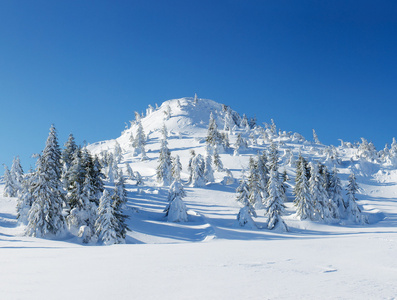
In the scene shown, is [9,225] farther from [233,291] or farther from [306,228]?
[306,228]

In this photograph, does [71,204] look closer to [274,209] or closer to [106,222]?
[106,222]

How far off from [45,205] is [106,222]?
24.5 ft

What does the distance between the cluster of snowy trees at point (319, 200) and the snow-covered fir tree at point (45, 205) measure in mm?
37012

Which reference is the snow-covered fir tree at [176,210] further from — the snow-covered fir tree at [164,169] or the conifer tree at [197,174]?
the snow-covered fir tree at [164,169]

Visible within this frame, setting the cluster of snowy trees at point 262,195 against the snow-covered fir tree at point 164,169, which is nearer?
the cluster of snowy trees at point 262,195

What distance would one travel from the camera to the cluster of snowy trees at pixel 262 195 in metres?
42.1

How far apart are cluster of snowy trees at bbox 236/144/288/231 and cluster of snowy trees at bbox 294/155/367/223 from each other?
329 centimetres

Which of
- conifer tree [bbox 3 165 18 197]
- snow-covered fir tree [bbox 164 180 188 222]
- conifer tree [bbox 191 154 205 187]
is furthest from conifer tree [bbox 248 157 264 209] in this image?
conifer tree [bbox 3 165 18 197]

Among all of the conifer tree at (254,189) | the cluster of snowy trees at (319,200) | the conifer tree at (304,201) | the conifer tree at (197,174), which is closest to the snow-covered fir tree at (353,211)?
the cluster of snowy trees at (319,200)

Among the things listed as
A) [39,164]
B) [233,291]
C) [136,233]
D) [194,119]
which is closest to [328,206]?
[136,233]

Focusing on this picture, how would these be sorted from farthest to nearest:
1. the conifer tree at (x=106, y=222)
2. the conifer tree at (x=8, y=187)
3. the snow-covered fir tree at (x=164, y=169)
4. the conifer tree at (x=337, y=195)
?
1. the snow-covered fir tree at (x=164, y=169)
2. the conifer tree at (x=337, y=195)
3. the conifer tree at (x=8, y=187)
4. the conifer tree at (x=106, y=222)

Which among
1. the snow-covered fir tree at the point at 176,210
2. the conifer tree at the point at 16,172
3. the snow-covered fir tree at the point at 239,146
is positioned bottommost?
the snow-covered fir tree at the point at 176,210

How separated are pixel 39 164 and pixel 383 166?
109777mm

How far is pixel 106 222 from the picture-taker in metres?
29.0
